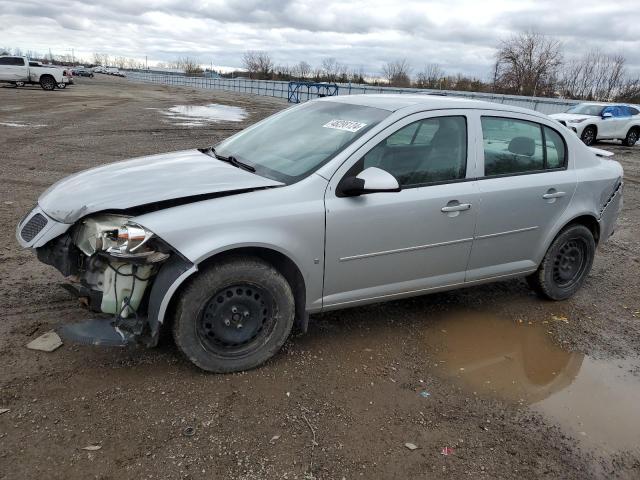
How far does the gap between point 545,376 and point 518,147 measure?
183cm

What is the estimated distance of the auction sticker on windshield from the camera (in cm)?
371

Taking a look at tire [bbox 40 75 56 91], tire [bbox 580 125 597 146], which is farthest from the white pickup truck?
tire [bbox 580 125 597 146]

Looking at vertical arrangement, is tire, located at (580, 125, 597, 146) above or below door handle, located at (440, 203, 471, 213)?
below

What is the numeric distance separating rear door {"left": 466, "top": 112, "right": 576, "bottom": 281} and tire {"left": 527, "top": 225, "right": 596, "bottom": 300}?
0.20 meters

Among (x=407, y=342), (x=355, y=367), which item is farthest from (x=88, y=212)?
(x=407, y=342)

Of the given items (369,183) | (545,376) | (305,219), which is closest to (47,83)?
(305,219)

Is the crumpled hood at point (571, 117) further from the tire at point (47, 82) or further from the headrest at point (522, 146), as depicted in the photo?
the tire at point (47, 82)

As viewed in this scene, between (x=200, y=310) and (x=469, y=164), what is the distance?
7.37 feet

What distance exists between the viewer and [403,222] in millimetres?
3623

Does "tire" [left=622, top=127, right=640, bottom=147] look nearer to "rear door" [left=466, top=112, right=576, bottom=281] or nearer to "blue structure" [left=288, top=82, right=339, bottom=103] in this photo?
"rear door" [left=466, top=112, right=576, bottom=281]

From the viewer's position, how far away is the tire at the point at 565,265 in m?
4.67

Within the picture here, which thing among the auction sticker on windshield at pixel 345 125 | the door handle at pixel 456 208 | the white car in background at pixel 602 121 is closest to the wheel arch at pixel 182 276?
the auction sticker on windshield at pixel 345 125

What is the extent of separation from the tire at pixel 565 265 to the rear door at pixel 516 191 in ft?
0.65

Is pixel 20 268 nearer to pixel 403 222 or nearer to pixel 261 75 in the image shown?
pixel 403 222
